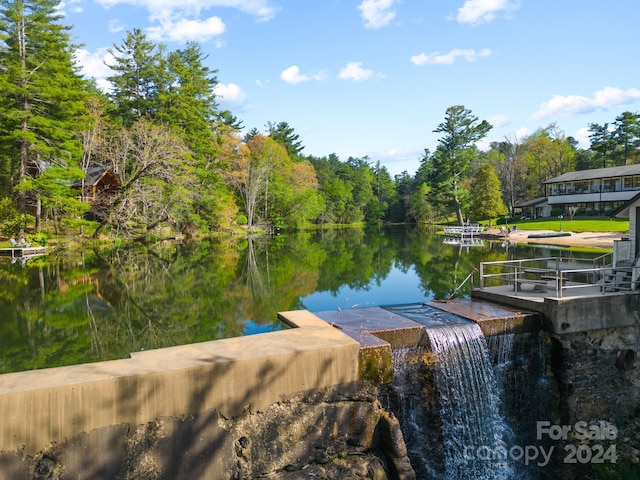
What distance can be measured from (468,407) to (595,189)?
5921cm

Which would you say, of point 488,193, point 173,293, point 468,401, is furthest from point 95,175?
point 488,193

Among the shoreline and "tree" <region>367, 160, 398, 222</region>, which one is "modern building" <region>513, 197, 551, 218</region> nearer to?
the shoreline

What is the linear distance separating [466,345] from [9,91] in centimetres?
3621

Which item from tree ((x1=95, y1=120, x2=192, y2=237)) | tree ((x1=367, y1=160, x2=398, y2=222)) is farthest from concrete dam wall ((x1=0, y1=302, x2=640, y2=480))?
tree ((x1=367, y1=160, x2=398, y2=222))

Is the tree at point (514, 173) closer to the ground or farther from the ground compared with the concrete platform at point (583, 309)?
farther from the ground

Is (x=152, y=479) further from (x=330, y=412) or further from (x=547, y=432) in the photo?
(x=547, y=432)

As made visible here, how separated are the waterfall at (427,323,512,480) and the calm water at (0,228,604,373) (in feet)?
23.0

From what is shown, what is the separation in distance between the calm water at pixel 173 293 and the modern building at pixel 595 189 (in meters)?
28.2

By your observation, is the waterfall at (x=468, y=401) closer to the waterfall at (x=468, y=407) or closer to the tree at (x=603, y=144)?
the waterfall at (x=468, y=407)

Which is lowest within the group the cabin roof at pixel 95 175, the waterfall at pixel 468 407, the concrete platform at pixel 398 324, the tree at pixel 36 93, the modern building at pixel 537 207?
the waterfall at pixel 468 407

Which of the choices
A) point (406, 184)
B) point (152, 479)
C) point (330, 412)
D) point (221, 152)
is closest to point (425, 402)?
point (330, 412)

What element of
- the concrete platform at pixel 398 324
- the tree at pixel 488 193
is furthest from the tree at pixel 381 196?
the concrete platform at pixel 398 324

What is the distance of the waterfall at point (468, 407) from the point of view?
24.9 feet

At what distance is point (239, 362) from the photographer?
5.53 metres
